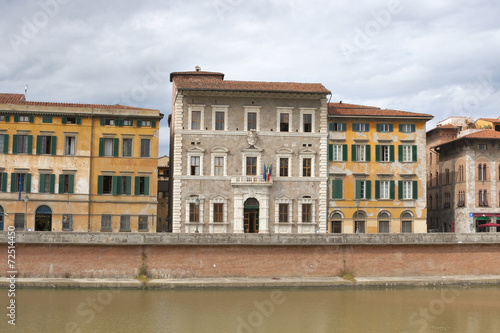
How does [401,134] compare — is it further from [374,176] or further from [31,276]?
[31,276]

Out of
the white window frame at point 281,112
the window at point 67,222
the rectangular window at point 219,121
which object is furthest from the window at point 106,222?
→ the white window frame at point 281,112

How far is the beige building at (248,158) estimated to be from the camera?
144 ft

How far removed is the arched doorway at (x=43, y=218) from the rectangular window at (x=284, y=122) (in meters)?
16.5

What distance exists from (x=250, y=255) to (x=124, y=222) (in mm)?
11078

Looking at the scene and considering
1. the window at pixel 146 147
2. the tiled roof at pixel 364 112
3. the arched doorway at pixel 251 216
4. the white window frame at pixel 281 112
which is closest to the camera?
the arched doorway at pixel 251 216

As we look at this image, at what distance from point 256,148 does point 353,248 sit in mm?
10413

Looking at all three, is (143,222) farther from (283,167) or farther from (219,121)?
(283,167)

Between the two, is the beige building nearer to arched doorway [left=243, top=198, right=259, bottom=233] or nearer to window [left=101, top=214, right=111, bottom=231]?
arched doorway [left=243, top=198, right=259, bottom=233]

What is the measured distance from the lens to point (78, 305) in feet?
97.2

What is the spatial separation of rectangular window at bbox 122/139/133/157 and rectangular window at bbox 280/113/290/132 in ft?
34.1

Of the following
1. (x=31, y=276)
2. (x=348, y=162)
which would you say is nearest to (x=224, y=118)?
(x=348, y=162)

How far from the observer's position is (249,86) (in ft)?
148

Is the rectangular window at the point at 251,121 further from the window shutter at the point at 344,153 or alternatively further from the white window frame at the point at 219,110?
the window shutter at the point at 344,153

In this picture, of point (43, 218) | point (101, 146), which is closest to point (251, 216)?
point (101, 146)
